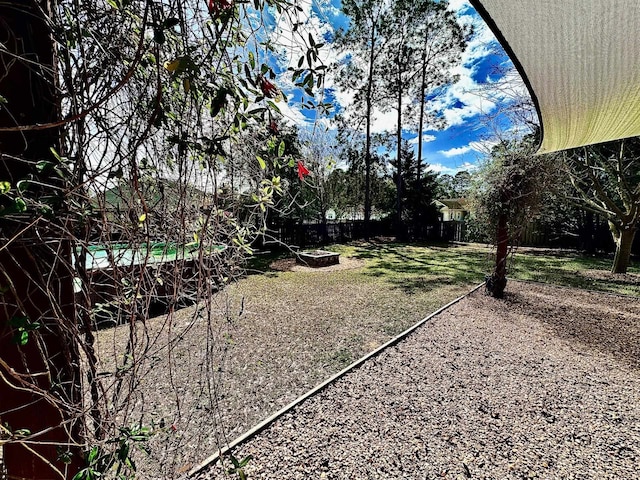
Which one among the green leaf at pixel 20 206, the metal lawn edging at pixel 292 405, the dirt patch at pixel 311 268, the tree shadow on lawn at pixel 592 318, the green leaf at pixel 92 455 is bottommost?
the metal lawn edging at pixel 292 405

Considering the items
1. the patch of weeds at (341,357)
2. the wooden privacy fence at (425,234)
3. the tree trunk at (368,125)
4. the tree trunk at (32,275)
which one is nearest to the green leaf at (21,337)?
the tree trunk at (32,275)

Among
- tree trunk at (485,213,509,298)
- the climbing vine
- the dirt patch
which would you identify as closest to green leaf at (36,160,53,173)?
the climbing vine

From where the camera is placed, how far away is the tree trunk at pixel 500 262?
17.0ft

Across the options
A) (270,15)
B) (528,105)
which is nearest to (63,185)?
(270,15)

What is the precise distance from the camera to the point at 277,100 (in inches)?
42.1

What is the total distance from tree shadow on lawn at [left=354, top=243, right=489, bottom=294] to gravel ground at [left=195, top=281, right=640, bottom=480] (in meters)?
2.72

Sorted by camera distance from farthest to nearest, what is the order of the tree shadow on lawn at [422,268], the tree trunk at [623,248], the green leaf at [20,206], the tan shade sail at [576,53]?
the tree trunk at [623,248] < the tree shadow on lawn at [422,268] < the tan shade sail at [576,53] < the green leaf at [20,206]

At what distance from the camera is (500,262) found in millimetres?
5191

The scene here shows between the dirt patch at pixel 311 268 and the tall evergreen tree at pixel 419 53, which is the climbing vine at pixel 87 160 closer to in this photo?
the dirt patch at pixel 311 268

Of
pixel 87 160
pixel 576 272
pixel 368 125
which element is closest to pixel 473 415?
pixel 87 160

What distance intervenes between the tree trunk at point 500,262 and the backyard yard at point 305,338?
295 millimetres

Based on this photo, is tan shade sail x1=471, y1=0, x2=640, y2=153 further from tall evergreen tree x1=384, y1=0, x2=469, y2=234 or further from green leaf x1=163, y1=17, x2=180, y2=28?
tall evergreen tree x1=384, y1=0, x2=469, y2=234

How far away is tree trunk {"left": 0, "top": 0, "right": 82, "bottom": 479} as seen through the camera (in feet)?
2.51

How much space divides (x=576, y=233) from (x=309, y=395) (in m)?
13.4
